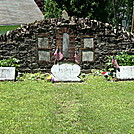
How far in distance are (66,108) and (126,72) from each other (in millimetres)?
4802

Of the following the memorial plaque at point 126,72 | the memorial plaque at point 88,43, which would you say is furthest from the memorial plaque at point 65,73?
the memorial plaque at point 88,43

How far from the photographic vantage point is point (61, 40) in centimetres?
1305

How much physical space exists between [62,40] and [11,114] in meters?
6.54

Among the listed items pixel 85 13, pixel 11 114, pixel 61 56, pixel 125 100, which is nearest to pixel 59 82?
pixel 61 56

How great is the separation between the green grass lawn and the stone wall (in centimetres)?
225

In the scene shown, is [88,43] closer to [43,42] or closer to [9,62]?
[43,42]

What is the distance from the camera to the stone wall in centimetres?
1297

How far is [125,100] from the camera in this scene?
8453 mm

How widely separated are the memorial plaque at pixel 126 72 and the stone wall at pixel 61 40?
5.53 ft

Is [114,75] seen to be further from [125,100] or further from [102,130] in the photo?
[102,130]

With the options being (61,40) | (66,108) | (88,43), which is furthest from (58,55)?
(66,108)

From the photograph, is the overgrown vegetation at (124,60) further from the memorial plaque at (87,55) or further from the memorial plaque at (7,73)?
the memorial plaque at (7,73)

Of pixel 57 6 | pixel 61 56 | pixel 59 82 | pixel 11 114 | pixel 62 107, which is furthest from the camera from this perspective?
pixel 57 6

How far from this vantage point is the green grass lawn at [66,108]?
19.9ft
